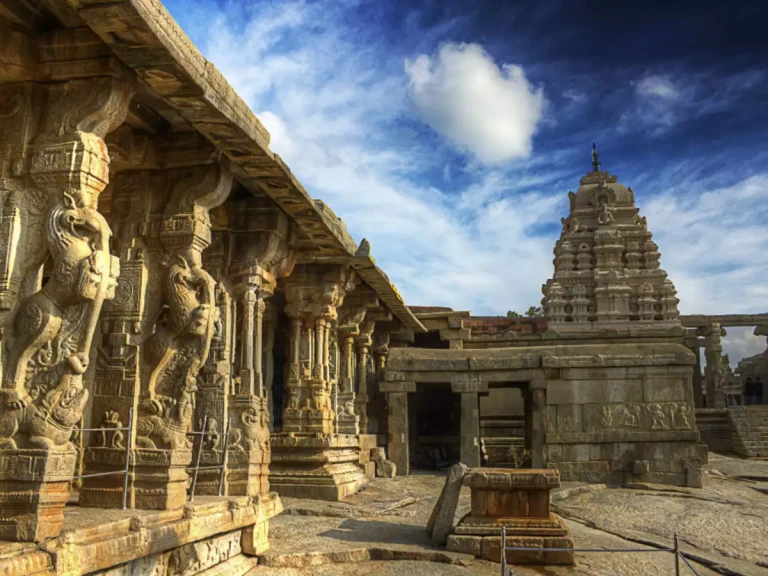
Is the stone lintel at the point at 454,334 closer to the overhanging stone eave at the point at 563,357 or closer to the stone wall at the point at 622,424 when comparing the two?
the overhanging stone eave at the point at 563,357

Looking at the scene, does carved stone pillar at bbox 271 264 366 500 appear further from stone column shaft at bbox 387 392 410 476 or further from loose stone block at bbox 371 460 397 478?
stone column shaft at bbox 387 392 410 476

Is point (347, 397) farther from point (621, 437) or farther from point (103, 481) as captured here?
point (103, 481)

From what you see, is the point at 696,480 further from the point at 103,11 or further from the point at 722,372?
the point at 722,372

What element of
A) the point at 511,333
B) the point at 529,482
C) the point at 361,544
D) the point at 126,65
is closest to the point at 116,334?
the point at 126,65

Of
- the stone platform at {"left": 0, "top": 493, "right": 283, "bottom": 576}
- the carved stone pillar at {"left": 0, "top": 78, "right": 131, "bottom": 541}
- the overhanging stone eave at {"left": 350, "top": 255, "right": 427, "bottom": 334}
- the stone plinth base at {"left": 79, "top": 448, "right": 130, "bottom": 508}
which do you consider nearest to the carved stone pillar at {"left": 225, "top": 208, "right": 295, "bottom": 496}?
the stone platform at {"left": 0, "top": 493, "right": 283, "bottom": 576}

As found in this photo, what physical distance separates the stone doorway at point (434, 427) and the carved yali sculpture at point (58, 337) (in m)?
15.4

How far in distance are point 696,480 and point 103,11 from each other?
13960 millimetres

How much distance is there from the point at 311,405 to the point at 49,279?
7.68 m

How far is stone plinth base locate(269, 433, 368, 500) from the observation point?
1145cm

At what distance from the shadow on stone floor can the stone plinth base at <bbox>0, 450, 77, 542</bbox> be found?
12.9 feet

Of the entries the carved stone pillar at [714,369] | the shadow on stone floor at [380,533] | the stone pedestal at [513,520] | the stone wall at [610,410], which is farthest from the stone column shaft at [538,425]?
the carved stone pillar at [714,369]

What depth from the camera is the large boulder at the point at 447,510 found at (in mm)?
7570

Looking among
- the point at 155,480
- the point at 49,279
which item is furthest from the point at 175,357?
the point at 49,279

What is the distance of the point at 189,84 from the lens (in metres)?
5.09
